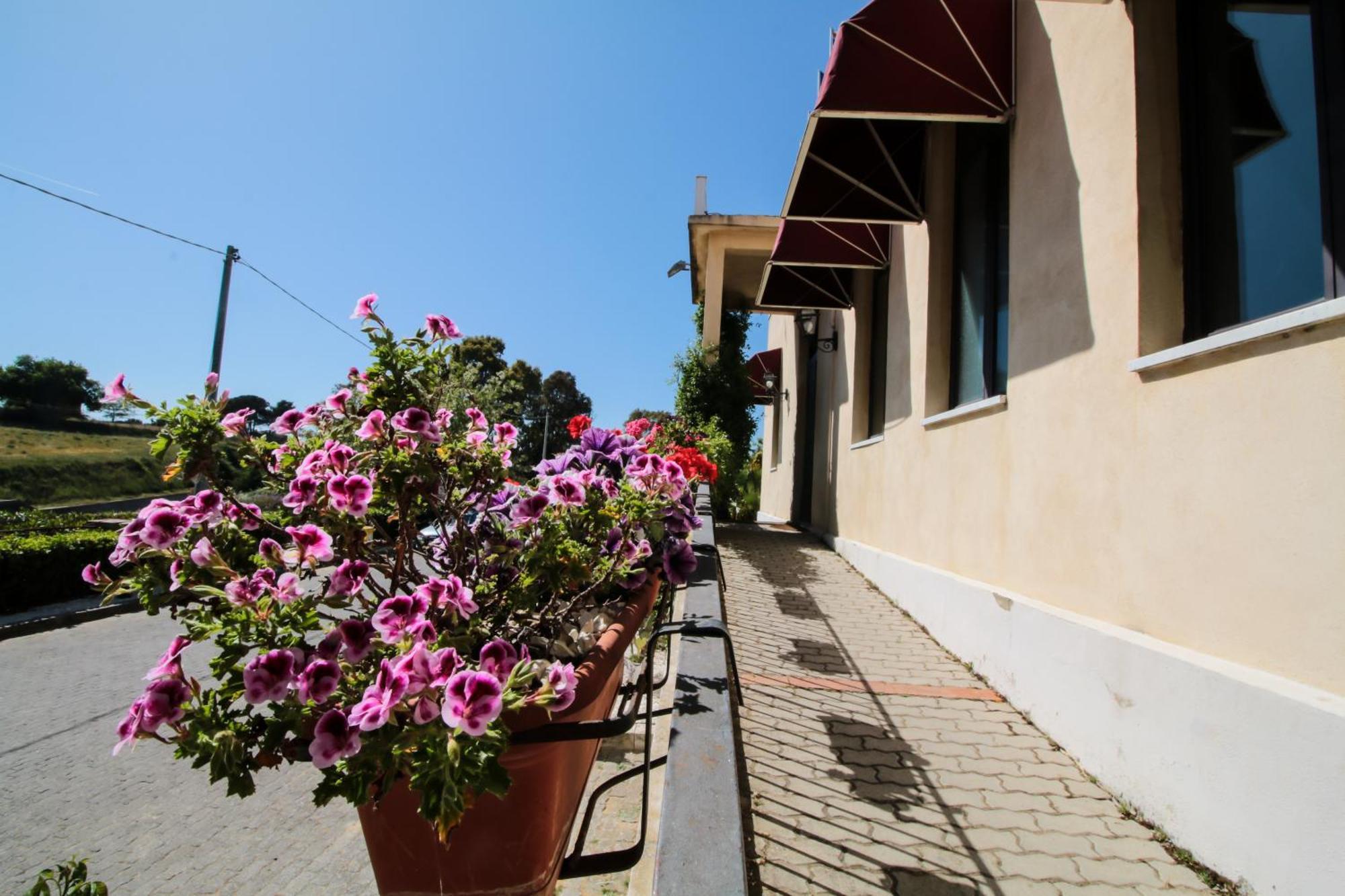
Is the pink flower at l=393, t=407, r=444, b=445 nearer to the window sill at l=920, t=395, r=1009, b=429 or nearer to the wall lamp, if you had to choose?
the window sill at l=920, t=395, r=1009, b=429

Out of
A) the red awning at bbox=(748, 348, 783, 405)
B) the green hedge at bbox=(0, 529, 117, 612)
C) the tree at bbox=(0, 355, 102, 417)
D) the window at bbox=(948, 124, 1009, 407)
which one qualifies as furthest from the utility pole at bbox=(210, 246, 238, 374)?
the tree at bbox=(0, 355, 102, 417)

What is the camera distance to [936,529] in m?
5.55

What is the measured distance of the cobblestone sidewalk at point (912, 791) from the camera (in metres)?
2.36

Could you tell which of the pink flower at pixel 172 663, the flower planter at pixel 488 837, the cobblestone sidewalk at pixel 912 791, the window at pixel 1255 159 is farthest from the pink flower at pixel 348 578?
the window at pixel 1255 159

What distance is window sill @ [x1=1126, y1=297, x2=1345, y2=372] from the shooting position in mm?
2057

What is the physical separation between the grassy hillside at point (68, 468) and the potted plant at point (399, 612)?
37716mm

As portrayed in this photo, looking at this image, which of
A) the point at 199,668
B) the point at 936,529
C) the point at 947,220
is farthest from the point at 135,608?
the point at 947,220

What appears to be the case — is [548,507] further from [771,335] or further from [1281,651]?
[771,335]

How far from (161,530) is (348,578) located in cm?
30

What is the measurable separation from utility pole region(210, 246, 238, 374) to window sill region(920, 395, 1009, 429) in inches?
749

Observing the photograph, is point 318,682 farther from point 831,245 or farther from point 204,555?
point 831,245

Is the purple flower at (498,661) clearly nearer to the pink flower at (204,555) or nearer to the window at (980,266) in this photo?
the pink flower at (204,555)

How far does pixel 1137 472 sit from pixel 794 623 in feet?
10.8

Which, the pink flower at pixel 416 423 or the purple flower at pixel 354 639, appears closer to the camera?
the purple flower at pixel 354 639
